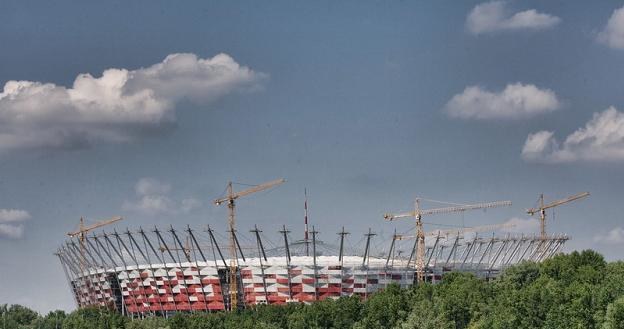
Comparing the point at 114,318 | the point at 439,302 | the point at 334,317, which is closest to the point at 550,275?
the point at 439,302

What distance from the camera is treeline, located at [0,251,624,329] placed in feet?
378

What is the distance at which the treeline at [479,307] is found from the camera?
115 m

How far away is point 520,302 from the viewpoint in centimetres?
12362

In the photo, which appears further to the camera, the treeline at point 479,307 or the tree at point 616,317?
the treeline at point 479,307

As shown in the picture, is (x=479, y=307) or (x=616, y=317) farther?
(x=479, y=307)

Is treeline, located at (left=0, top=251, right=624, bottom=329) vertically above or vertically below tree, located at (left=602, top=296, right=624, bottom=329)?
above

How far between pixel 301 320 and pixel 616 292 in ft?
196

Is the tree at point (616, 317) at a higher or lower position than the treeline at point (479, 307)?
lower

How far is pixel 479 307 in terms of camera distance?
142125 millimetres

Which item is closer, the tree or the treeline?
the tree

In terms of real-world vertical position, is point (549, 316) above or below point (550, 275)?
below

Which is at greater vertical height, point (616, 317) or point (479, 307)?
point (479, 307)

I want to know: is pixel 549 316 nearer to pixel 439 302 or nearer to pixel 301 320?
pixel 439 302

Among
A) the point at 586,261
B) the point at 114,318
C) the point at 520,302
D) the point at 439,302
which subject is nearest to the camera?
the point at 520,302
